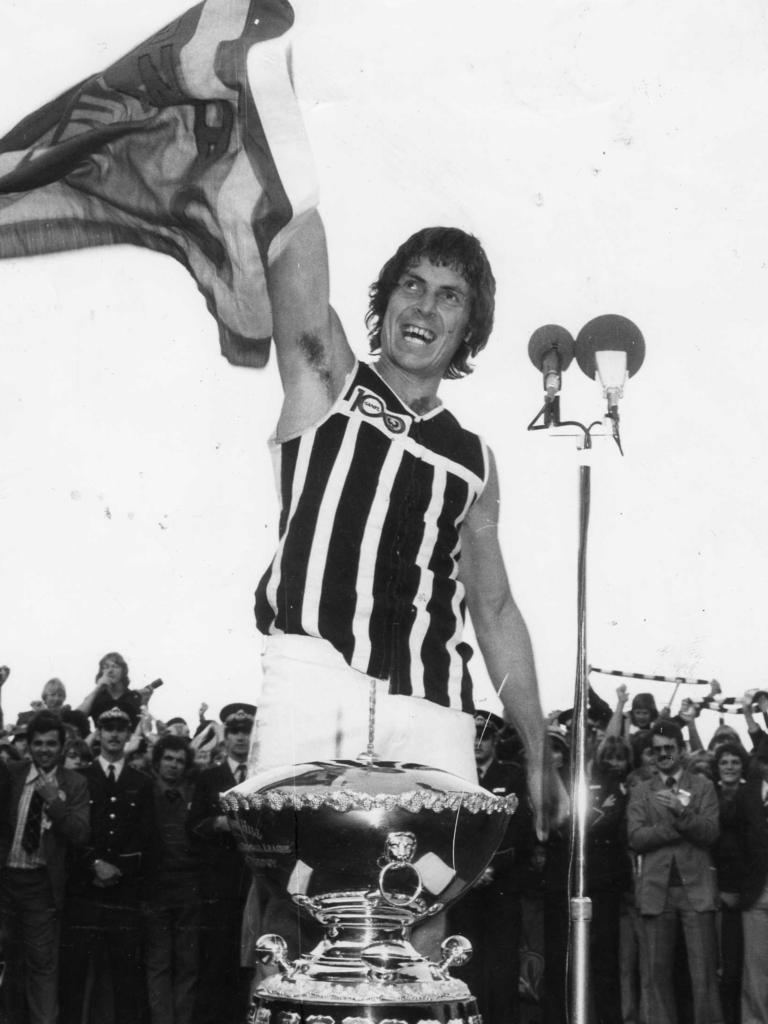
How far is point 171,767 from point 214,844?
0.32 m

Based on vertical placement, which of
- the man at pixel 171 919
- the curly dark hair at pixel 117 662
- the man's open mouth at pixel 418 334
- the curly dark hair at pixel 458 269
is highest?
the curly dark hair at pixel 458 269

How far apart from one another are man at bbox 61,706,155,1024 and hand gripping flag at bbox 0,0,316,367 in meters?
2.07

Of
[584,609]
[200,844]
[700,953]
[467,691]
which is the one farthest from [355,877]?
[700,953]

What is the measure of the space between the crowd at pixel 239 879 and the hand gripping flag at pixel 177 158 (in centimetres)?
203

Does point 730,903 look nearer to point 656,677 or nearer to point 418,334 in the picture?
point 656,677

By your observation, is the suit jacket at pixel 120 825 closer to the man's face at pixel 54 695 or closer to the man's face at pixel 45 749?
the man's face at pixel 45 749

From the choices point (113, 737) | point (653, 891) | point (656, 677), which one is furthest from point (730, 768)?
point (113, 737)

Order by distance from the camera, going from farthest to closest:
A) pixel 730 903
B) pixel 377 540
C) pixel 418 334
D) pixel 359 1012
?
1. pixel 730 903
2. pixel 418 334
3. pixel 377 540
4. pixel 359 1012

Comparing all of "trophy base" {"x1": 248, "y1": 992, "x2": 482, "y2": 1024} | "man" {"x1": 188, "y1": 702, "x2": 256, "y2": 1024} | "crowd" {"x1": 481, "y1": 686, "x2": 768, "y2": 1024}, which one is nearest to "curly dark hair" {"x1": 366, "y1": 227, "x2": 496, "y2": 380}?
"trophy base" {"x1": 248, "y1": 992, "x2": 482, "y2": 1024}

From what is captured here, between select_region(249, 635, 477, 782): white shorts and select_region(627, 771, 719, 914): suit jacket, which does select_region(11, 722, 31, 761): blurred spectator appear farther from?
select_region(249, 635, 477, 782): white shorts

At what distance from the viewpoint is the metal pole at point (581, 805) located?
3.27 metres

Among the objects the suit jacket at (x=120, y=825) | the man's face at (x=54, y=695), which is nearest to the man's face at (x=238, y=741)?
the suit jacket at (x=120, y=825)

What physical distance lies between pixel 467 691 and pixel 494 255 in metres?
1.57

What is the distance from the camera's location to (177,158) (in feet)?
9.27
